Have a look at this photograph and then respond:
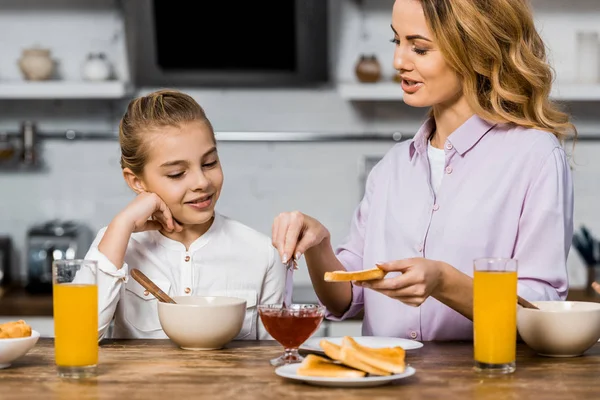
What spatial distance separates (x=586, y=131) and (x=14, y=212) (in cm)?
237

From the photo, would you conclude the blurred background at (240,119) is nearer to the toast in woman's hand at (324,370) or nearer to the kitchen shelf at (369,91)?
the kitchen shelf at (369,91)

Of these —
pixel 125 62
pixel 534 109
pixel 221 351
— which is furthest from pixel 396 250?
pixel 125 62

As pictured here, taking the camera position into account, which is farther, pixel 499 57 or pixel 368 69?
pixel 368 69

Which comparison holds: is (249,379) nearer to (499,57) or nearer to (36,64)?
(499,57)

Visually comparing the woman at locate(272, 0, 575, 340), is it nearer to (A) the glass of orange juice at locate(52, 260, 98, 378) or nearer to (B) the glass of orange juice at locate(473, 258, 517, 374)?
(B) the glass of orange juice at locate(473, 258, 517, 374)

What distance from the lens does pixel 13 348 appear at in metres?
1.54

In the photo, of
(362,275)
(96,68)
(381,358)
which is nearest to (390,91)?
(96,68)

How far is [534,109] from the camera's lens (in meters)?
2.03

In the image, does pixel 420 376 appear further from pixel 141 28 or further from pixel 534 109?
pixel 141 28

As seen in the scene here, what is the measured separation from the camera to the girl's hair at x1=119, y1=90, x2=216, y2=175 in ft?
7.02

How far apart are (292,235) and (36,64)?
2.23 m

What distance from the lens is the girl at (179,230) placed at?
205 cm

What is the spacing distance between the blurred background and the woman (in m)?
1.70

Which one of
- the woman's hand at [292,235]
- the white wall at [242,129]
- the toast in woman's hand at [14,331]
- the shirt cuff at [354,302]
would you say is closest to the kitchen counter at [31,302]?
the white wall at [242,129]
